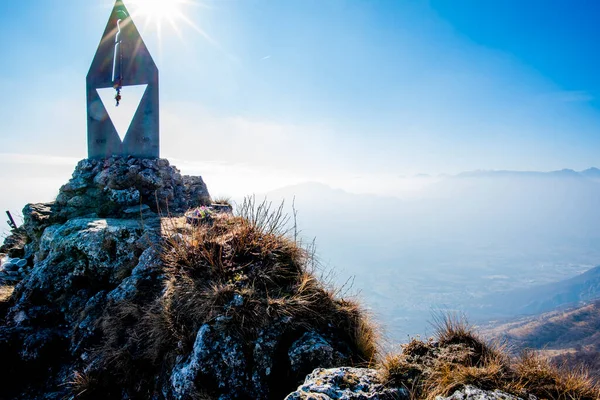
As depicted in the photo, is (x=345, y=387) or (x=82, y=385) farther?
(x=82, y=385)

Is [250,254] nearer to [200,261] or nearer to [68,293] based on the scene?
[200,261]

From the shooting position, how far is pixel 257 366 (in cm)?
357

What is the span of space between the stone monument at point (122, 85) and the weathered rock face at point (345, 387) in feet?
33.2

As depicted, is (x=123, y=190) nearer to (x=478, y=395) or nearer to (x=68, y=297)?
(x=68, y=297)

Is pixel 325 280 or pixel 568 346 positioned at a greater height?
pixel 325 280

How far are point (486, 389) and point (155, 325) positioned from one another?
13.0ft

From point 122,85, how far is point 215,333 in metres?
10.4

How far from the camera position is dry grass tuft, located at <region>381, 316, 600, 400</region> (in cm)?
277

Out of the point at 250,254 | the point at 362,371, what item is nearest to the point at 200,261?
the point at 250,254

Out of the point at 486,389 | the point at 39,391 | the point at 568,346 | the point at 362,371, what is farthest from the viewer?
the point at 568,346

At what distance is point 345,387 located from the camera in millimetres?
2852

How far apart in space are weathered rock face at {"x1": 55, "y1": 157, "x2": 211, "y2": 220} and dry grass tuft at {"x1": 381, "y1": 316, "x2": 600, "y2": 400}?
23.3 ft

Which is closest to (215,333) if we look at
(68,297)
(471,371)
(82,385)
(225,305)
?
(225,305)

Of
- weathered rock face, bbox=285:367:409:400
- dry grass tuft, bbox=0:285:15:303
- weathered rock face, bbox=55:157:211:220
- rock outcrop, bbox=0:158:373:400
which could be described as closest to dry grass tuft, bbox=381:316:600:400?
weathered rock face, bbox=285:367:409:400
